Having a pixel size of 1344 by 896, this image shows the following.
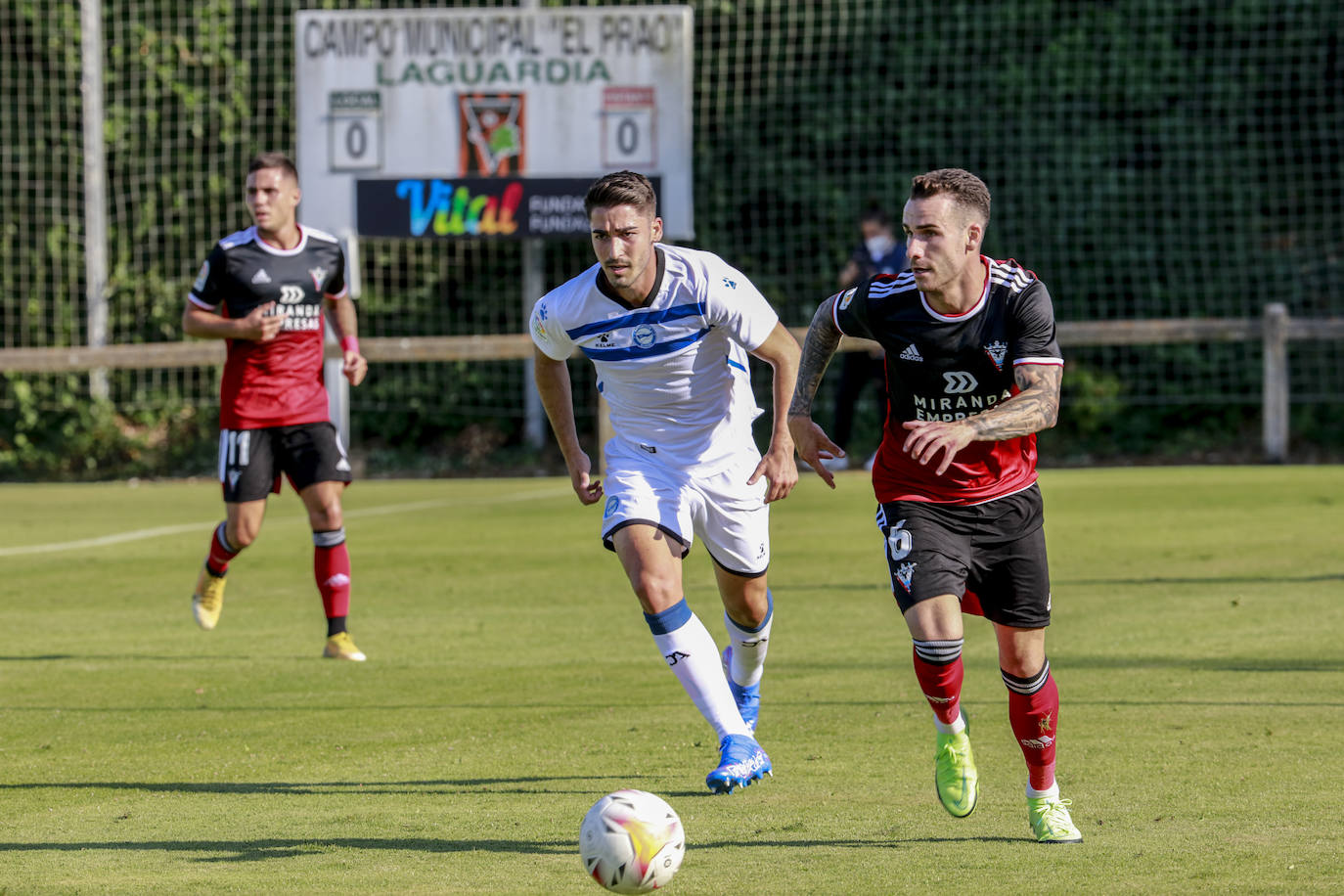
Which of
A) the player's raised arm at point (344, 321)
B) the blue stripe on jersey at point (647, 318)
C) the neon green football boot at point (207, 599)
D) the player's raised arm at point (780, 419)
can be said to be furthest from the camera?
the player's raised arm at point (344, 321)

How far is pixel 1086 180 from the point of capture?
20.9 metres

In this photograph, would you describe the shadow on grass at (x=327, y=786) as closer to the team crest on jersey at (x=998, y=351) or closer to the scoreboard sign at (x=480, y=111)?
the team crest on jersey at (x=998, y=351)

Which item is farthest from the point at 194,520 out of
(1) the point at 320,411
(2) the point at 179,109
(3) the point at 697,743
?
(3) the point at 697,743

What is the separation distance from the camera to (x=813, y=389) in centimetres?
577

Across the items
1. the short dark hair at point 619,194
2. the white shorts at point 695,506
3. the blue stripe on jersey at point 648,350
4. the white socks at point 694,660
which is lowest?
the white socks at point 694,660

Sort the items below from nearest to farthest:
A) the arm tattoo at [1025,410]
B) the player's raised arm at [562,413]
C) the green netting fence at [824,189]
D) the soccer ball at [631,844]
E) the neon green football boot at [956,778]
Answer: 1. the soccer ball at [631,844]
2. the arm tattoo at [1025,410]
3. the neon green football boot at [956,778]
4. the player's raised arm at [562,413]
5. the green netting fence at [824,189]

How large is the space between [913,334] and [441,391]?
16.9 m

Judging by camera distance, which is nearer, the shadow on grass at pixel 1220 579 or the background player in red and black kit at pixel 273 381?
the background player in red and black kit at pixel 273 381

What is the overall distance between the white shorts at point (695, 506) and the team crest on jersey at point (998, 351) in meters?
1.29

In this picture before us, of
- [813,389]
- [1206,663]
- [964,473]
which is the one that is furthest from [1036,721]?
[1206,663]

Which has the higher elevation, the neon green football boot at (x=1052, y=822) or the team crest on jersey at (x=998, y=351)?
the team crest on jersey at (x=998, y=351)

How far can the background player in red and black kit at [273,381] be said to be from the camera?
8.98m

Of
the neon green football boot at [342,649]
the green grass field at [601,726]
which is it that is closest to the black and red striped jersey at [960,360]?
the green grass field at [601,726]

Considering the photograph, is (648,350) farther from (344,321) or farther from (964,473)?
(344,321)
